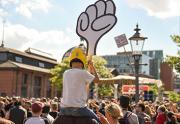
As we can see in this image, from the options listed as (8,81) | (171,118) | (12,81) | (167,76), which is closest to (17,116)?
(171,118)

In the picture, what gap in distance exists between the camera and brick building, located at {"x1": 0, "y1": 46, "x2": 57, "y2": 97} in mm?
A: 71000

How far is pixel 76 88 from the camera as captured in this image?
20.3ft

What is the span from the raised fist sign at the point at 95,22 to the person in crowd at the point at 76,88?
1083 millimetres

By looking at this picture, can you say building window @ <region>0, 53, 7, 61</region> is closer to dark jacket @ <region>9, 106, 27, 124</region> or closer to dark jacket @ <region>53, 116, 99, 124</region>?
dark jacket @ <region>9, 106, 27, 124</region>

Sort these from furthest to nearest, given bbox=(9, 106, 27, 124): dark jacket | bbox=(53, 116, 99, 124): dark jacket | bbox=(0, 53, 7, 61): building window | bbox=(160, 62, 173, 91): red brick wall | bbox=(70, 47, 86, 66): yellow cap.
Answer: bbox=(160, 62, 173, 91): red brick wall, bbox=(0, 53, 7, 61): building window, bbox=(9, 106, 27, 124): dark jacket, bbox=(70, 47, 86, 66): yellow cap, bbox=(53, 116, 99, 124): dark jacket

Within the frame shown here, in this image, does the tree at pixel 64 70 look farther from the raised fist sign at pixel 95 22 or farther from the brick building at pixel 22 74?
the raised fist sign at pixel 95 22

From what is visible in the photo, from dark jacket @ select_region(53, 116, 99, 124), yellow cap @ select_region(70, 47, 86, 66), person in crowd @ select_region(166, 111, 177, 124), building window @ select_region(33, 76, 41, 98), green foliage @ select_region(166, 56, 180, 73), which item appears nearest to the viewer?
dark jacket @ select_region(53, 116, 99, 124)

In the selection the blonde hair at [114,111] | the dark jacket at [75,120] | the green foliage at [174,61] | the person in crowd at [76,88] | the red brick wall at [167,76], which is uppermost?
the red brick wall at [167,76]

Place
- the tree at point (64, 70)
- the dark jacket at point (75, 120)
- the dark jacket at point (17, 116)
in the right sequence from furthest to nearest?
the tree at point (64, 70) → the dark jacket at point (17, 116) → the dark jacket at point (75, 120)

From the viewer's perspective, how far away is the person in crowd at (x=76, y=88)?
242 inches

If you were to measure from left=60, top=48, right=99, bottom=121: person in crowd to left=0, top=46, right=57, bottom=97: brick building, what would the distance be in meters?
64.8

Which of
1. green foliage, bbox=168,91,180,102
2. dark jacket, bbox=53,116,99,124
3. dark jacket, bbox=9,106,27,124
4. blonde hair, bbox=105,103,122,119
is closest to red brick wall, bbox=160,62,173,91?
green foliage, bbox=168,91,180,102

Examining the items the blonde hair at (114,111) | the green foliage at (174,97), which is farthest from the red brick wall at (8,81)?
the blonde hair at (114,111)

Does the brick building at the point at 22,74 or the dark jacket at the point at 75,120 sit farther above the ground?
the brick building at the point at 22,74
